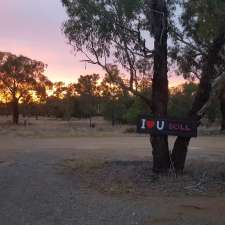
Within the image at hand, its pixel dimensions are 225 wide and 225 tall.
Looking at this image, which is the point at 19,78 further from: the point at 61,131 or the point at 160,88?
the point at 160,88

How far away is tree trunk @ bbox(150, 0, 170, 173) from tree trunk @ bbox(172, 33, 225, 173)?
0.96 ft

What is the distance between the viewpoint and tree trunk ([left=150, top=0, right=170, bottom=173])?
14.8 m

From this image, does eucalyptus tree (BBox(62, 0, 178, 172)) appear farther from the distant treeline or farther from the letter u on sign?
the distant treeline

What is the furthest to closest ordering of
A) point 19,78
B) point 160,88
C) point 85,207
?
point 19,78, point 160,88, point 85,207

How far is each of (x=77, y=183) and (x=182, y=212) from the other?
4148mm

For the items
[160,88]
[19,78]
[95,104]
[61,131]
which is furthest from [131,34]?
[95,104]

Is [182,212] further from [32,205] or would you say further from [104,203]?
[32,205]

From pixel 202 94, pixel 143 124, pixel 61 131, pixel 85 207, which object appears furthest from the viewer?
pixel 61 131

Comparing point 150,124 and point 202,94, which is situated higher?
point 202,94

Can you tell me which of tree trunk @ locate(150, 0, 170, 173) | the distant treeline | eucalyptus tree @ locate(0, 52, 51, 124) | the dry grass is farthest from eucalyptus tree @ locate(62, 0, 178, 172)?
eucalyptus tree @ locate(0, 52, 51, 124)

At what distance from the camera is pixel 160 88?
48.8ft

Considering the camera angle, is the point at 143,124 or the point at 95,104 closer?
the point at 143,124

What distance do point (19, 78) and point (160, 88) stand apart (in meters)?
70.6

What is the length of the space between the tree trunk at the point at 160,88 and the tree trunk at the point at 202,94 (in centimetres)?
29
